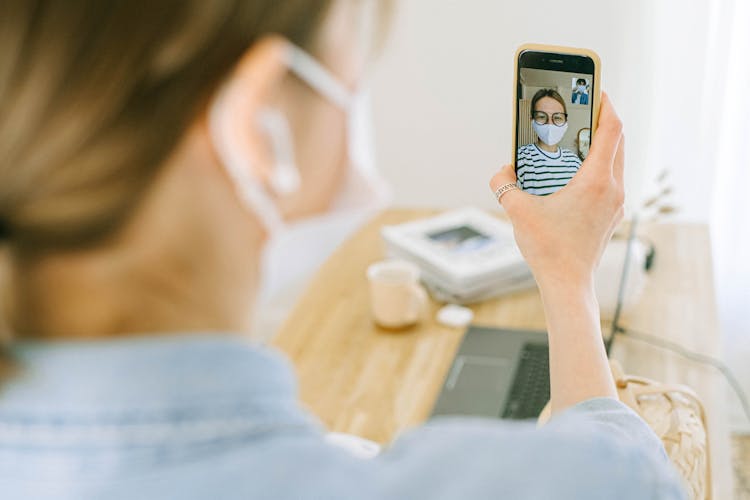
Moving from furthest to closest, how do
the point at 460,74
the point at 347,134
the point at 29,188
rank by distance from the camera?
the point at 460,74 → the point at 347,134 → the point at 29,188

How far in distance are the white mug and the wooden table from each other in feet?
0.07

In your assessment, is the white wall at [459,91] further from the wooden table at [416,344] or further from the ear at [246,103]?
the ear at [246,103]

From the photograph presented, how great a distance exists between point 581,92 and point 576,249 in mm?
151

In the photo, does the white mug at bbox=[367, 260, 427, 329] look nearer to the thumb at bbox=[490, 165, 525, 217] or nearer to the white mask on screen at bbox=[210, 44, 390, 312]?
the thumb at bbox=[490, 165, 525, 217]

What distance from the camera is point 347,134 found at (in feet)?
1.78

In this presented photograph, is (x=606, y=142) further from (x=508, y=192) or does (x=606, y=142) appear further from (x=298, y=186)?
(x=298, y=186)

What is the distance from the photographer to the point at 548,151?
0.80 meters

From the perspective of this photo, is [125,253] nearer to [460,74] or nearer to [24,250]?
[24,250]

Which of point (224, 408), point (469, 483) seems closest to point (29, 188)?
point (224, 408)

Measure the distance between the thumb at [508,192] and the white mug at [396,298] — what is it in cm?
54

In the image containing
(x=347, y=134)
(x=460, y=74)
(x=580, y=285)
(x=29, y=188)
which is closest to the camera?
(x=29, y=188)

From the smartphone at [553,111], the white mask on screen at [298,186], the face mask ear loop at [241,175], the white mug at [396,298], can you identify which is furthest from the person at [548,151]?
the white mug at [396,298]

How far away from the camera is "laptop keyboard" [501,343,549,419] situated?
3.74ft

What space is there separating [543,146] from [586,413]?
277 millimetres
